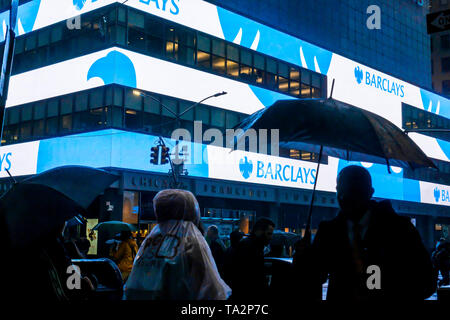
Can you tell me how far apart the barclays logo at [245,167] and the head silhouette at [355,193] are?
30968mm

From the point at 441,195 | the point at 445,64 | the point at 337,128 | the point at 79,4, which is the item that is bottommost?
the point at 337,128

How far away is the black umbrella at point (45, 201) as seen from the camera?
3.84 meters

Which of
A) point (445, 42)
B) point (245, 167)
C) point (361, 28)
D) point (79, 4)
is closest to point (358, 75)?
point (361, 28)

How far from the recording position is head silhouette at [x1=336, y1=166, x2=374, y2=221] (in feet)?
11.0

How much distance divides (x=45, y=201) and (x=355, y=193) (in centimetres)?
231

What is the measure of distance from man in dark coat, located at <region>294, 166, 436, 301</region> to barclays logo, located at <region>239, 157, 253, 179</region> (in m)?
30.9

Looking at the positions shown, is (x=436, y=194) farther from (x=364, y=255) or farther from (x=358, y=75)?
(x=364, y=255)

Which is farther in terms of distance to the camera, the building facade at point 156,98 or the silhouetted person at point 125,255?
the building facade at point 156,98

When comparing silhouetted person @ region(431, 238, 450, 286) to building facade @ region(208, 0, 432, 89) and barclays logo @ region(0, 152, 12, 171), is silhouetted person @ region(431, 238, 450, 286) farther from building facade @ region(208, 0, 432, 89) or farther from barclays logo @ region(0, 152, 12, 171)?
barclays logo @ region(0, 152, 12, 171)

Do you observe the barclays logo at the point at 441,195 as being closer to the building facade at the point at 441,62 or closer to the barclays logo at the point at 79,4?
the building facade at the point at 441,62

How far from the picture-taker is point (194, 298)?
4047 millimetres

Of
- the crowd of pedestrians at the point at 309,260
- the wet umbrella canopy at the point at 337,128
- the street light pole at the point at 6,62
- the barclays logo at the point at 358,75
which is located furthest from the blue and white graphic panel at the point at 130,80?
the crowd of pedestrians at the point at 309,260

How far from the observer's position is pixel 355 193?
3348 millimetres

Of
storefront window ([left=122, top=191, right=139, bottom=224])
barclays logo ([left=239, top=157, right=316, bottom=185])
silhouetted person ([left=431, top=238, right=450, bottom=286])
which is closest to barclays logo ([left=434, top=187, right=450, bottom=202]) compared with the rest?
barclays logo ([left=239, top=157, right=316, bottom=185])
